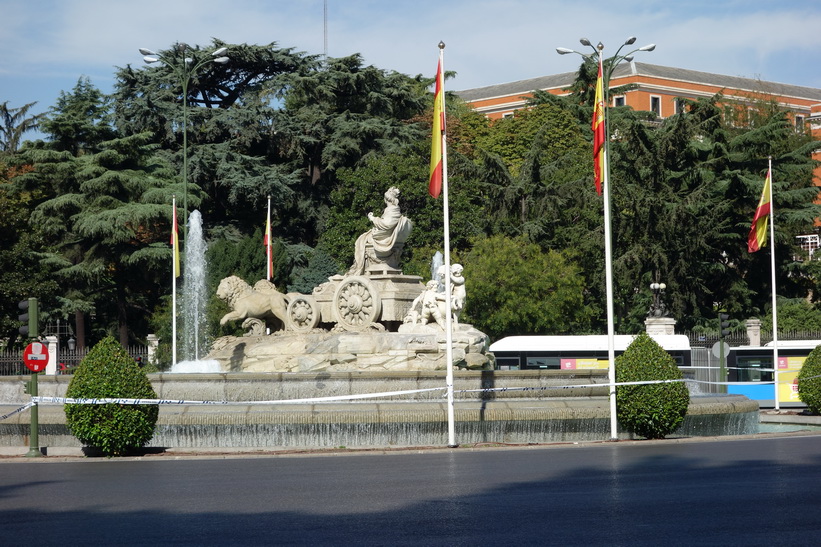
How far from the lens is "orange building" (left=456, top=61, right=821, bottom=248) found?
8894 cm

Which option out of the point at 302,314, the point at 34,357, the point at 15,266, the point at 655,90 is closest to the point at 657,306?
the point at 15,266

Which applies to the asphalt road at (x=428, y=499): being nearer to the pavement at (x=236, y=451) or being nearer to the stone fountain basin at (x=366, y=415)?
the pavement at (x=236, y=451)

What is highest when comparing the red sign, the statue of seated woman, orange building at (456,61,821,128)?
orange building at (456,61,821,128)

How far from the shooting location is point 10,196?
5262cm

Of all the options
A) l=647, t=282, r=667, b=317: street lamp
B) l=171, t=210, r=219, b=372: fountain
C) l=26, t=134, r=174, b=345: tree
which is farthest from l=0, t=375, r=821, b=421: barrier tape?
l=647, t=282, r=667, b=317: street lamp

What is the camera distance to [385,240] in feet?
84.2

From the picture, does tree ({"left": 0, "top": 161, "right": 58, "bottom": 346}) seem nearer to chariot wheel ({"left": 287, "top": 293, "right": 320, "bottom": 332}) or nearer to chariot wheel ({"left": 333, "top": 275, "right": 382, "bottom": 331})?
chariot wheel ({"left": 287, "top": 293, "right": 320, "bottom": 332})

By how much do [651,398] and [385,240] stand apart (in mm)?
7771

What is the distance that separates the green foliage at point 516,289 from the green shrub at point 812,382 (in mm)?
18544

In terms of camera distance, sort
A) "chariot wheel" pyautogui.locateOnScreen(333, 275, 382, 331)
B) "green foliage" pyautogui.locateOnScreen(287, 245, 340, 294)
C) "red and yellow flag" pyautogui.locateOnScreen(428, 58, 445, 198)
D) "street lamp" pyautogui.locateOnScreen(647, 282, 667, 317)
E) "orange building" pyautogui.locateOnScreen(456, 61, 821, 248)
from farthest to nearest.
A: "orange building" pyautogui.locateOnScreen(456, 61, 821, 248) < "street lamp" pyautogui.locateOnScreen(647, 282, 667, 317) < "green foliage" pyautogui.locateOnScreen(287, 245, 340, 294) < "chariot wheel" pyautogui.locateOnScreen(333, 275, 382, 331) < "red and yellow flag" pyautogui.locateOnScreen(428, 58, 445, 198)

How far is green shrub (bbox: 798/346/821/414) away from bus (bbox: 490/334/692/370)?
8266mm

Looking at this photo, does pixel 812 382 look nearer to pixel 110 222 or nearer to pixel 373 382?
pixel 373 382

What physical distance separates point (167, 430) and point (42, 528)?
8731mm

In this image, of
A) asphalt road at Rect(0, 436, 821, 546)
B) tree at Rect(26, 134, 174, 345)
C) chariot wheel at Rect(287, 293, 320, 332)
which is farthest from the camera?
tree at Rect(26, 134, 174, 345)
